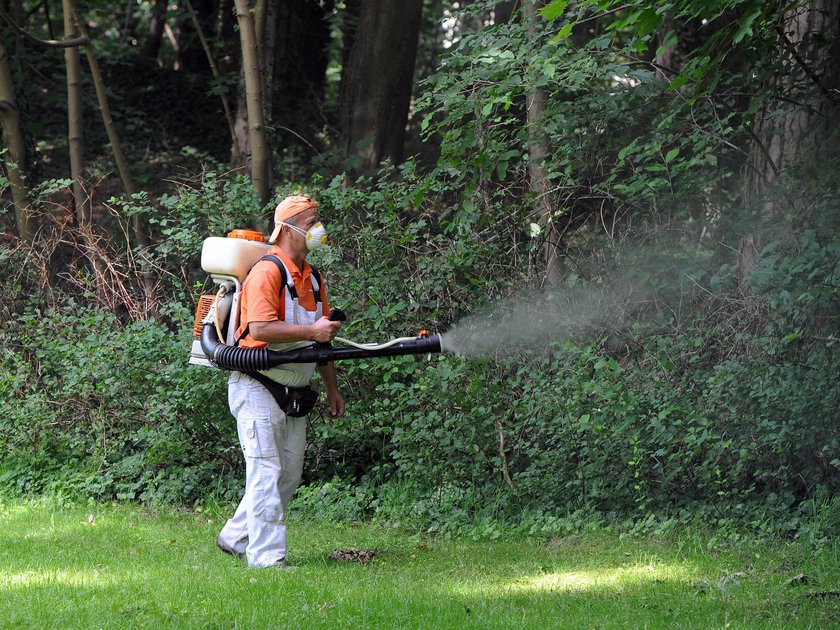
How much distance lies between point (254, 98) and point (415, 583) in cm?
606

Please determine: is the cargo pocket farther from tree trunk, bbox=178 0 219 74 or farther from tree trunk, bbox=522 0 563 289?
tree trunk, bbox=178 0 219 74

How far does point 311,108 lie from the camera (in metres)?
17.9

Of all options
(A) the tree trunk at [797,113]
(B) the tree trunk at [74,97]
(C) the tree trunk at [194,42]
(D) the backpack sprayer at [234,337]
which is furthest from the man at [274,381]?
(C) the tree trunk at [194,42]

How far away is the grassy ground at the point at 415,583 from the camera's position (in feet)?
16.2

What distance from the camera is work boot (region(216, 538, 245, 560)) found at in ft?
21.4

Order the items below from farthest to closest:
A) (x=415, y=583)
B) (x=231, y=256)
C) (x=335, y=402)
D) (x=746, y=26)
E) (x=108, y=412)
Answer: (x=108, y=412) < (x=335, y=402) < (x=231, y=256) < (x=415, y=583) < (x=746, y=26)

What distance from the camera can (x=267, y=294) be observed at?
19.3 feet

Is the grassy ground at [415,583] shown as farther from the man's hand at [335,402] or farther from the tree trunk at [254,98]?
the tree trunk at [254,98]

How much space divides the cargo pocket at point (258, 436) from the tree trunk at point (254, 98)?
14.6 ft

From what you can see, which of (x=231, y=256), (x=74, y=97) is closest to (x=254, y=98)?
(x=74, y=97)

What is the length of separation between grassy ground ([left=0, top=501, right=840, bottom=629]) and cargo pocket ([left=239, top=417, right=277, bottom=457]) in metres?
0.72

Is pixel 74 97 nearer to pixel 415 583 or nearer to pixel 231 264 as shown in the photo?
pixel 231 264

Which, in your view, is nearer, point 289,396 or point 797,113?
point 289,396

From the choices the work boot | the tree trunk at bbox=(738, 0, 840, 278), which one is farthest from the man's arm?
the tree trunk at bbox=(738, 0, 840, 278)
